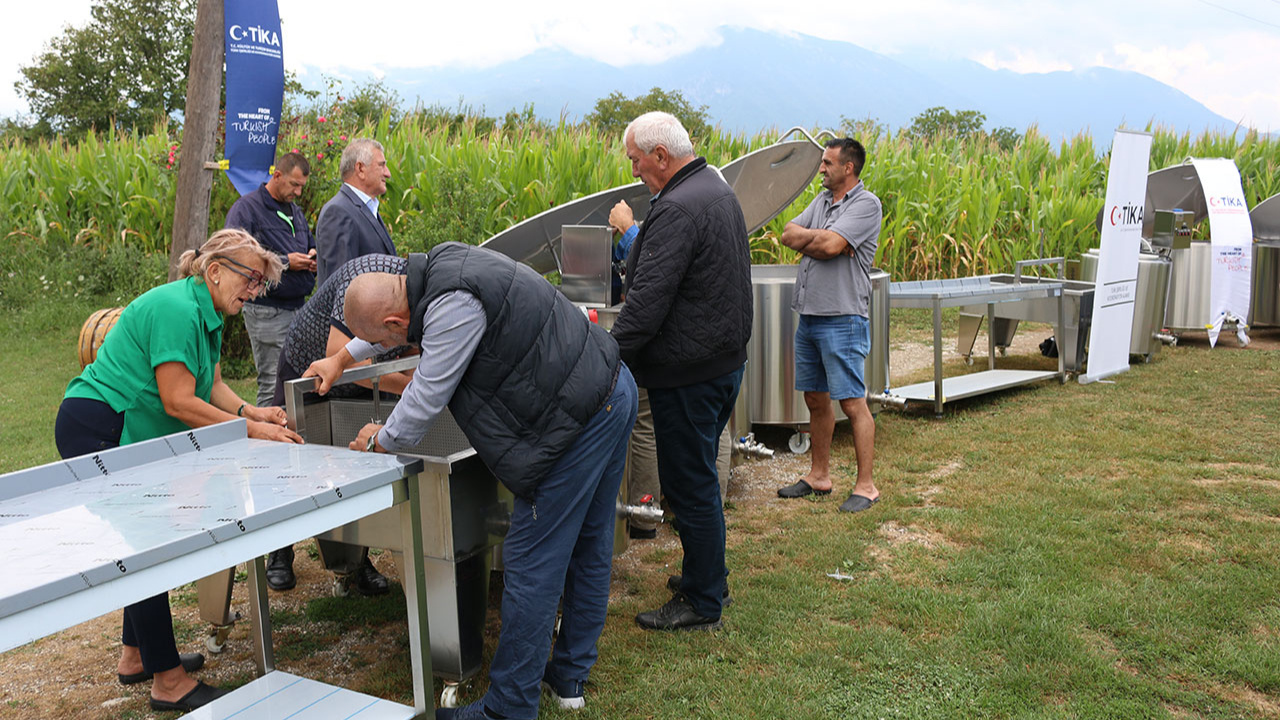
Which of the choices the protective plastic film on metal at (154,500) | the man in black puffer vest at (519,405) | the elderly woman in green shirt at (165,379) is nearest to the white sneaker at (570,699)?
the man in black puffer vest at (519,405)

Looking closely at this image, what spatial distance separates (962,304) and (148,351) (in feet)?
19.4

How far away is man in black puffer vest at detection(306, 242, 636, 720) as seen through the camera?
2.58 m

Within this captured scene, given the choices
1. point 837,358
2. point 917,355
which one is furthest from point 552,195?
point 837,358

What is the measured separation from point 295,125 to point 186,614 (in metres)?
7.92

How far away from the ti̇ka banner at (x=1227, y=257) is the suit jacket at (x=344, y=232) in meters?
8.53

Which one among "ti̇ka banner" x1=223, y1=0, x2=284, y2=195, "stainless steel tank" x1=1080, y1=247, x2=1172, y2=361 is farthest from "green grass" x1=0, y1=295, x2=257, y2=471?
"stainless steel tank" x1=1080, y1=247, x2=1172, y2=361

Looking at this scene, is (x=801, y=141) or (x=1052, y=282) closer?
(x=801, y=141)

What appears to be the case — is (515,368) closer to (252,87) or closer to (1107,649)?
(1107,649)

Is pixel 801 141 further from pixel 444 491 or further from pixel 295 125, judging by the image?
pixel 295 125

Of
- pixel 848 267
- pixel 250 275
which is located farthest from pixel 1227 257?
pixel 250 275

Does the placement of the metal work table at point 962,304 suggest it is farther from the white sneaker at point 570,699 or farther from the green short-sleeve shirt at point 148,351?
the green short-sleeve shirt at point 148,351

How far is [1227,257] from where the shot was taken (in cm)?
929

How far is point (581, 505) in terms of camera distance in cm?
288

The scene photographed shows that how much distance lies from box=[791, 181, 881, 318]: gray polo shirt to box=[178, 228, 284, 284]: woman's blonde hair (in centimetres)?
290
